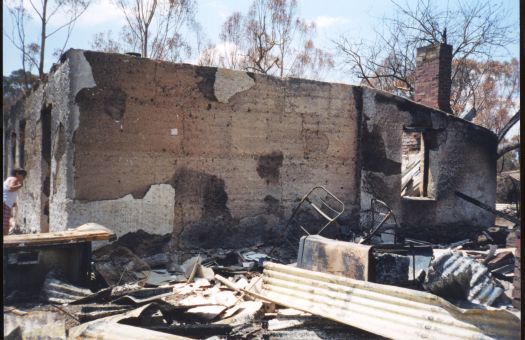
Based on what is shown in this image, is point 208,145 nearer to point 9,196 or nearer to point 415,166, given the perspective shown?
point 9,196

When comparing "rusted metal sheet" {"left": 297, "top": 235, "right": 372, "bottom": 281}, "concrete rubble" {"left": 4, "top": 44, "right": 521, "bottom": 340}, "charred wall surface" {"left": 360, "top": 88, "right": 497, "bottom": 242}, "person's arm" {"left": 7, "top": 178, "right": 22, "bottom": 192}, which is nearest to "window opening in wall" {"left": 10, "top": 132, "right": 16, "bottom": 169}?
"concrete rubble" {"left": 4, "top": 44, "right": 521, "bottom": 340}

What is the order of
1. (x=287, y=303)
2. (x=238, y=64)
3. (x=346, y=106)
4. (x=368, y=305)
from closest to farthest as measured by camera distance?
1. (x=368, y=305)
2. (x=287, y=303)
3. (x=346, y=106)
4. (x=238, y=64)

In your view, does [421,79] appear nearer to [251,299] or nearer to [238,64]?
[251,299]

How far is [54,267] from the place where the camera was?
466cm

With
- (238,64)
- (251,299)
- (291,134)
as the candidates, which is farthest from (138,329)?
(238,64)

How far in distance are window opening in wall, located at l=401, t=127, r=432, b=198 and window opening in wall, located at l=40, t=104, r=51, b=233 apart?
6633 mm

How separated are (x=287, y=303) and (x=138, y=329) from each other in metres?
1.50

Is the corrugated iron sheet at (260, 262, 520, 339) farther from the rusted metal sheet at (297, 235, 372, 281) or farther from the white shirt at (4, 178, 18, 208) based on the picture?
the white shirt at (4, 178, 18, 208)

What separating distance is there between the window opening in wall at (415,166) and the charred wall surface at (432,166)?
81mm

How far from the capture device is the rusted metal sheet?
4465mm

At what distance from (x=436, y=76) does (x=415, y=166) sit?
7.12 ft

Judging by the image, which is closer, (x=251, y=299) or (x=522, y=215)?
(x=522, y=215)

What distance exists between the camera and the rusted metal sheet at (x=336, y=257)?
4465 mm

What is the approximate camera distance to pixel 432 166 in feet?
27.9
